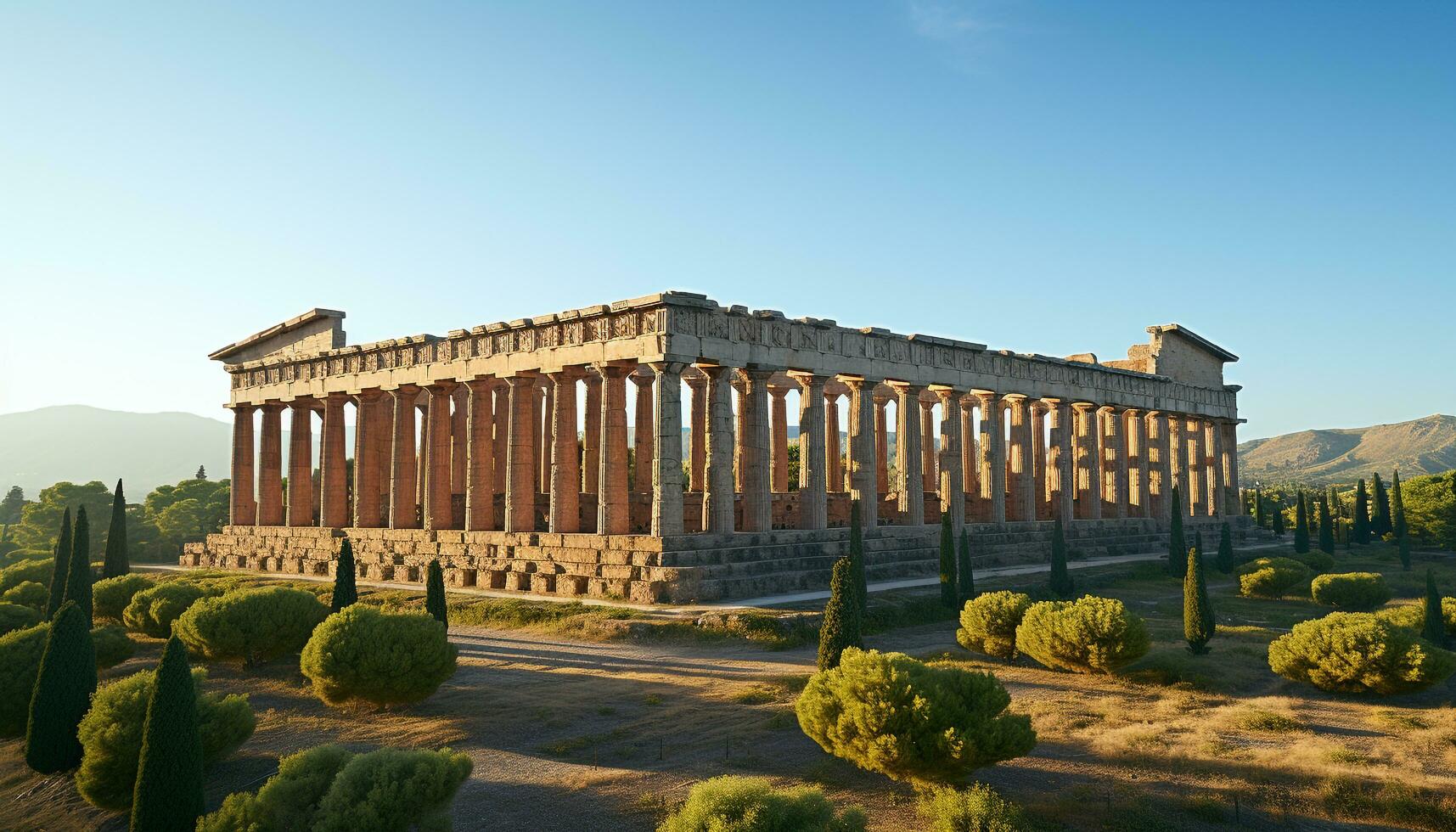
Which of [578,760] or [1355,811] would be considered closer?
[1355,811]

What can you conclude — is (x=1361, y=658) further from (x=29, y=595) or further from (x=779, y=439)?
(x=29, y=595)

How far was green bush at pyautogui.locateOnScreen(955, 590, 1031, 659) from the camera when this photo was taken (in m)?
24.3

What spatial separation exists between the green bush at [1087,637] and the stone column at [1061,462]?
90.2 feet

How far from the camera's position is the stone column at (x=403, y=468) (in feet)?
141

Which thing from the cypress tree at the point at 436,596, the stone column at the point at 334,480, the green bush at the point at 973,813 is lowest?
the green bush at the point at 973,813

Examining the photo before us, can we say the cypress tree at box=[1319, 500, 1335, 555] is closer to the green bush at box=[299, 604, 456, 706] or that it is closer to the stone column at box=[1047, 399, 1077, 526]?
the stone column at box=[1047, 399, 1077, 526]

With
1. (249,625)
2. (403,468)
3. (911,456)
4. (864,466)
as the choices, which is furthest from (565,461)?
(911,456)

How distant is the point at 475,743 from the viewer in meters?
17.6

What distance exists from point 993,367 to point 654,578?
22.8m

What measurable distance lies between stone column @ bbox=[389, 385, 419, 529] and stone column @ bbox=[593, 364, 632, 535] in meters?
12.7

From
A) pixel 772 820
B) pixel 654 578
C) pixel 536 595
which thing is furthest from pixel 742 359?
pixel 772 820

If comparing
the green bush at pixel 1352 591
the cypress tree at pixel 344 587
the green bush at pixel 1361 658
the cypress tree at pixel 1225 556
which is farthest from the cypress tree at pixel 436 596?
the cypress tree at pixel 1225 556

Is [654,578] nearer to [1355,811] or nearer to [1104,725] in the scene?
[1104,725]

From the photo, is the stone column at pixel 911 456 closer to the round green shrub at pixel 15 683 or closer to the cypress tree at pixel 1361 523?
the round green shrub at pixel 15 683
